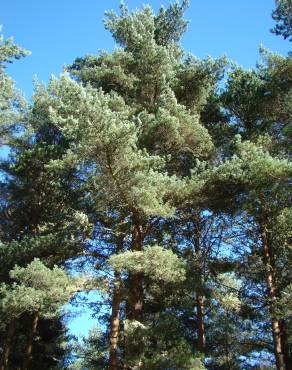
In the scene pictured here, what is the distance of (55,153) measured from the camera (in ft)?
41.1

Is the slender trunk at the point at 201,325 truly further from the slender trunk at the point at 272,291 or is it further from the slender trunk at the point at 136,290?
the slender trunk at the point at 136,290

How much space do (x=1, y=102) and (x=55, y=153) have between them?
20.3 ft

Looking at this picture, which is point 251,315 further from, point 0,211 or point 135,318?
point 0,211

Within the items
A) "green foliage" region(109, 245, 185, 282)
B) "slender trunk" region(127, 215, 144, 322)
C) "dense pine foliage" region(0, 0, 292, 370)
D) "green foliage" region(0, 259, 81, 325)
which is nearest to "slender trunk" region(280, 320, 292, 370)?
"dense pine foliage" region(0, 0, 292, 370)

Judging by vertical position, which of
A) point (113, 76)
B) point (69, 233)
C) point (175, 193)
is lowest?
point (69, 233)

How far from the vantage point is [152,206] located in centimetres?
988

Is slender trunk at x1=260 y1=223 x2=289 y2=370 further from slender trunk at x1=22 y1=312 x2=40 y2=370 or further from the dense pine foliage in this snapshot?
slender trunk at x1=22 y1=312 x2=40 y2=370

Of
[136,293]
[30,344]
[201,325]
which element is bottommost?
Answer: [30,344]

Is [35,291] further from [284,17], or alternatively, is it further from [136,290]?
[284,17]

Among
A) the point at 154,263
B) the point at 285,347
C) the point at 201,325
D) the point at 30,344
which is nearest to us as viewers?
the point at 154,263

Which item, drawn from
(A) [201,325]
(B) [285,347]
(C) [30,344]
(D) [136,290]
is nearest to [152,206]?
(D) [136,290]

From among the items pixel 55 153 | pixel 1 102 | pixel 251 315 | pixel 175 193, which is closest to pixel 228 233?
pixel 251 315

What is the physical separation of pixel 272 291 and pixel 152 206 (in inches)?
178

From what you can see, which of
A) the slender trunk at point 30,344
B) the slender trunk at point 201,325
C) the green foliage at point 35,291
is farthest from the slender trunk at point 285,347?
the slender trunk at point 30,344
